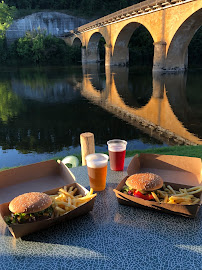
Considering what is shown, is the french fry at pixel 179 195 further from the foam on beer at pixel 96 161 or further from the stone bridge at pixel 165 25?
the stone bridge at pixel 165 25

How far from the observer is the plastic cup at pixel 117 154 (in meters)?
2.20

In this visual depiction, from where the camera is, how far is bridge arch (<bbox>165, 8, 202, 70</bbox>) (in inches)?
789

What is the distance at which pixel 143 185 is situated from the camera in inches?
63.3

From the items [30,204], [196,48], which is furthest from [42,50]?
[30,204]

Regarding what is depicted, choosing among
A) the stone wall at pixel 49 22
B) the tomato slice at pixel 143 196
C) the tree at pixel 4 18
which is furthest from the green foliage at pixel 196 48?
the tomato slice at pixel 143 196

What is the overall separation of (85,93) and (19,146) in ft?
26.8

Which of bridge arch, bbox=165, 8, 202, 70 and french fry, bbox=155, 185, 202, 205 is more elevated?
bridge arch, bbox=165, 8, 202, 70

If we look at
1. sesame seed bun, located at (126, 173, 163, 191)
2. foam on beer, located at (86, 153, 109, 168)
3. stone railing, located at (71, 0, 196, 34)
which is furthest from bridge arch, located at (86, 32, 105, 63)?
sesame seed bun, located at (126, 173, 163, 191)

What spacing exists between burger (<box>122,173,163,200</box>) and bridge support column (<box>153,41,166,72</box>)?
2249cm

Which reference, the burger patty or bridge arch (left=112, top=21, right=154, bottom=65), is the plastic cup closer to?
the burger patty

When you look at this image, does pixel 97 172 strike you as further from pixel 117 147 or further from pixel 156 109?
pixel 156 109

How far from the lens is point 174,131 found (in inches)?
325

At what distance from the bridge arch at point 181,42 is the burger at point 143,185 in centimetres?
2012

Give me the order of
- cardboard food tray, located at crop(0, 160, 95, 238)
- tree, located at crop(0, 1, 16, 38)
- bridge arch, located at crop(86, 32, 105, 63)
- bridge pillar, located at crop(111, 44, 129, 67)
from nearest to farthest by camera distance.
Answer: cardboard food tray, located at crop(0, 160, 95, 238), bridge pillar, located at crop(111, 44, 129, 67), bridge arch, located at crop(86, 32, 105, 63), tree, located at crop(0, 1, 16, 38)
